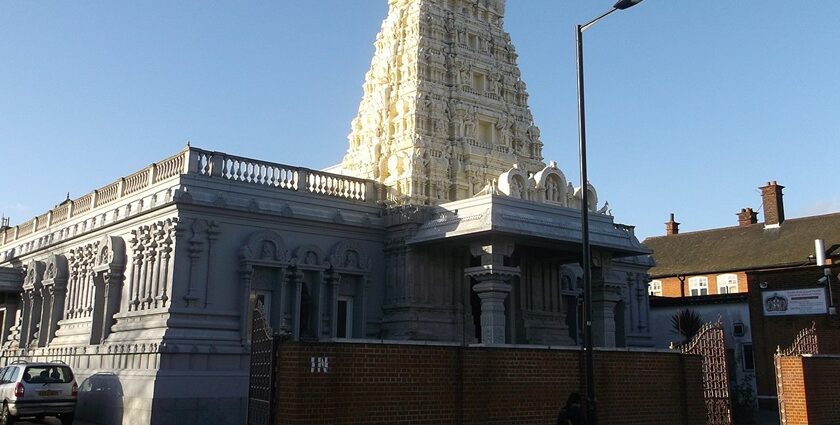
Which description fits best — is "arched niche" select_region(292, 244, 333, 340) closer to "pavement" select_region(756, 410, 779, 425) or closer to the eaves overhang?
the eaves overhang

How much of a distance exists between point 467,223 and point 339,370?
10.8 metres

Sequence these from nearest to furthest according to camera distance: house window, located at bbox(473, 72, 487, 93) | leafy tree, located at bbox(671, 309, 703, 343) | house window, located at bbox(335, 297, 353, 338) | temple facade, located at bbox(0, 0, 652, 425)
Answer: temple facade, located at bbox(0, 0, 652, 425) < house window, located at bbox(335, 297, 353, 338) < house window, located at bbox(473, 72, 487, 93) < leafy tree, located at bbox(671, 309, 703, 343)

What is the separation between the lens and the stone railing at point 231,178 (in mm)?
23672

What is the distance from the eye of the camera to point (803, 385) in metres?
20.6

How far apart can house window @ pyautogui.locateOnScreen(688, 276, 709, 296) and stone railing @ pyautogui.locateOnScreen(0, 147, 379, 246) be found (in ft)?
102

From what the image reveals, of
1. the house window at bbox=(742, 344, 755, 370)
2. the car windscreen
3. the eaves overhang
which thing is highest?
the eaves overhang

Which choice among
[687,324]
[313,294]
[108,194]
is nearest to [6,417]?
[313,294]

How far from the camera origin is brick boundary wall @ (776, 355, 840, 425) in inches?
811

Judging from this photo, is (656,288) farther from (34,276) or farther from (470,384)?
(470,384)

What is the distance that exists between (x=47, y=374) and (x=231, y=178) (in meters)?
7.48

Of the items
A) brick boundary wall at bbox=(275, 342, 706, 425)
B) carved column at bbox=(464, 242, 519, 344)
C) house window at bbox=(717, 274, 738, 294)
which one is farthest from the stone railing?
house window at bbox=(717, 274, 738, 294)

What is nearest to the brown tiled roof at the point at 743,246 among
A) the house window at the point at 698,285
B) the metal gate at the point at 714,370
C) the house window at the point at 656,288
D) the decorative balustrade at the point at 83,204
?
the house window at the point at 698,285

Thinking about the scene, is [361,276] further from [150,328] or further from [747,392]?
[747,392]

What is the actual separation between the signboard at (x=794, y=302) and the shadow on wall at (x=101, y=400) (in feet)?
82.9
